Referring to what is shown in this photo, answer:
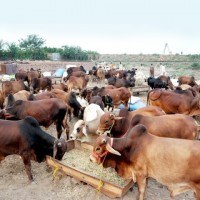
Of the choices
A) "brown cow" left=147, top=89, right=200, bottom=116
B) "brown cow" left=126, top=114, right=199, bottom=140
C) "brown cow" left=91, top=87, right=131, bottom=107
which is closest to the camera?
"brown cow" left=126, top=114, right=199, bottom=140

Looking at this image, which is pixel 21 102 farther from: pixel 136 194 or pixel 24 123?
pixel 136 194

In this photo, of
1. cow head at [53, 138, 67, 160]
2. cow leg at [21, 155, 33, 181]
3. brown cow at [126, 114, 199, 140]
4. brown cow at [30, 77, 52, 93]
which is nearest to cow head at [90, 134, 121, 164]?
cow head at [53, 138, 67, 160]

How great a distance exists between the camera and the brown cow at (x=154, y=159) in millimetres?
4004

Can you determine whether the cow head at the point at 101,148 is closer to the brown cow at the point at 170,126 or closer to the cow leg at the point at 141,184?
the cow leg at the point at 141,184

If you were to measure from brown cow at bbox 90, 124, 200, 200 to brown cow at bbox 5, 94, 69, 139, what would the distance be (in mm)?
3026

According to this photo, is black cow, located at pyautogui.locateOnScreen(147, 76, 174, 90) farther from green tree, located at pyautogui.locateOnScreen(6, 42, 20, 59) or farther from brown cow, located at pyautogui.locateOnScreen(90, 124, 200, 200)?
green tree, located at pyautogui.locateOnScreen(6, 42, 20, 59)

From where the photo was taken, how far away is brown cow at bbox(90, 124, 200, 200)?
13.1ft

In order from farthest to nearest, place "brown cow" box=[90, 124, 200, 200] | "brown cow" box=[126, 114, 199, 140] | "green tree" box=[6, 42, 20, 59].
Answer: "green tree" box=[6, 42, 20, 59] < "brown cow" box=[126, 114, 199, 140] < "brown cow" box=[90, 124, 200, 200]

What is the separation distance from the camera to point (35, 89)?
46.5 feet

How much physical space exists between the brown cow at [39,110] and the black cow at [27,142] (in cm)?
156

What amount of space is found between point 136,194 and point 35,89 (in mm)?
10191

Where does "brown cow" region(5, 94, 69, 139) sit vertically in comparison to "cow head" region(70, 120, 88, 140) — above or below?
above

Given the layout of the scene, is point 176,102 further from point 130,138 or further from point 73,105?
point 130,138

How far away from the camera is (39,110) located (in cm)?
720
